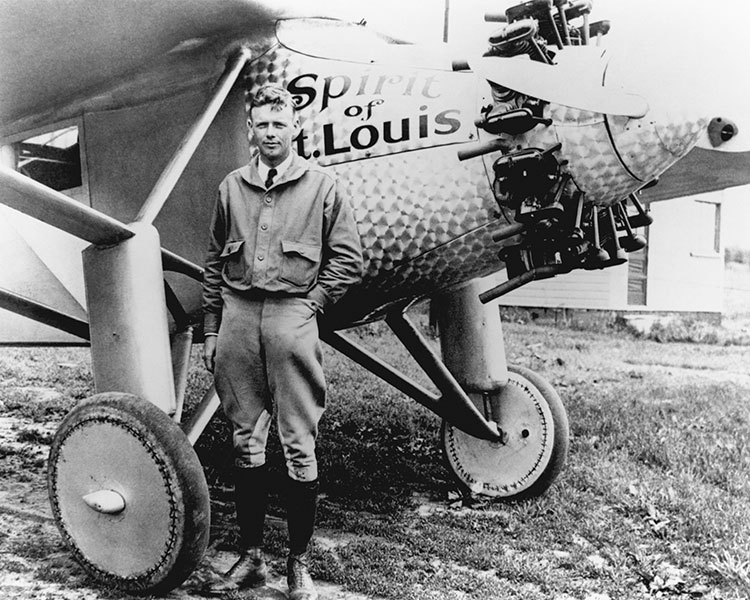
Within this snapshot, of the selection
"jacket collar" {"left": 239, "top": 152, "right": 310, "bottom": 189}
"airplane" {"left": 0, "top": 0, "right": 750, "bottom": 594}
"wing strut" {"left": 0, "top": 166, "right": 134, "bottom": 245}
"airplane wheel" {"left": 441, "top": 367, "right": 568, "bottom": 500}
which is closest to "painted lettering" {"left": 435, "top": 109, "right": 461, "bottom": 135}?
"airplane" {"left": 0, "top": 0, "right": 750, "bottom": 594}

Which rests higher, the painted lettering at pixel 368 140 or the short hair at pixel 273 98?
the short hair at pixel 273 98

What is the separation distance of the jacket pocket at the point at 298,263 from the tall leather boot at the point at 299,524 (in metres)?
0.68

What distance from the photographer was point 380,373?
13.5 ft

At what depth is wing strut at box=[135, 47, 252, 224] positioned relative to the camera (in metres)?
2.81

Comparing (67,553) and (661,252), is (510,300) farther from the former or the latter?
(67,553)

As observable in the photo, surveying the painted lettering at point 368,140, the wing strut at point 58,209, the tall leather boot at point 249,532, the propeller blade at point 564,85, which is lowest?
the tall leather boot at point 249,532

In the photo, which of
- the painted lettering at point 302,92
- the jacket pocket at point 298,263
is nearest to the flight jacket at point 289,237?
the jacket pocket at point 298,263

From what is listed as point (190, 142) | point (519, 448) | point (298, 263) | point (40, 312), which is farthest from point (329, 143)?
point (519, 448)

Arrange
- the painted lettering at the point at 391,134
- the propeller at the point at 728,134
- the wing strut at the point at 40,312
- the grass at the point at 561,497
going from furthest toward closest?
the wing strut at the point at 40,312 → the grass at the point at 561,497 → the painted lettering at the point at 391,134 → the propeller at the point at 728,134

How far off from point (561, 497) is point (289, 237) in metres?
2.44

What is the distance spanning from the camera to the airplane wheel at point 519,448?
4.12m

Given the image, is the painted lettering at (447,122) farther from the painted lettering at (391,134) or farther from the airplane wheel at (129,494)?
the airplane wheel at (129,494)

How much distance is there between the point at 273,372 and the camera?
2.45 meters

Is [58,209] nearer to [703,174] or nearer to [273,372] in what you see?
[273,372]
